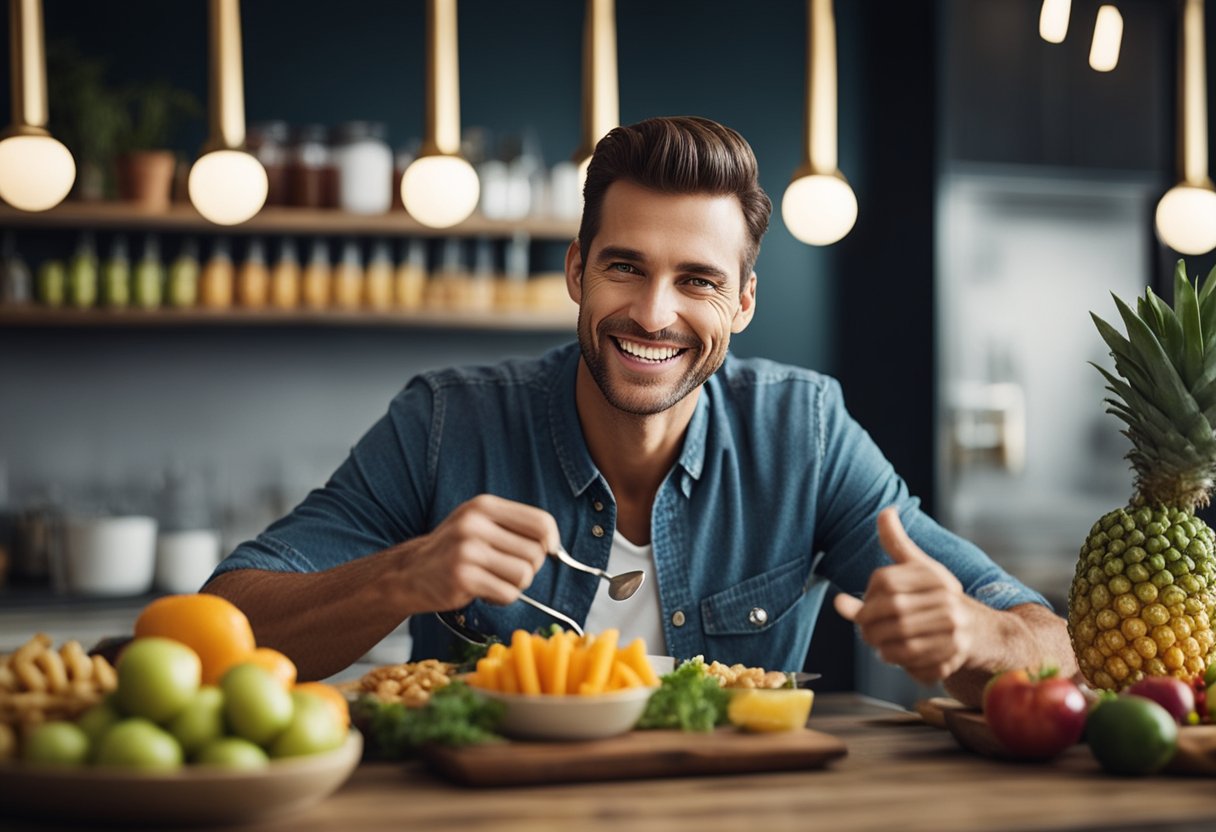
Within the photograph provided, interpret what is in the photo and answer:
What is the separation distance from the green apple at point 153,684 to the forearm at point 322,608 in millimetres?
488

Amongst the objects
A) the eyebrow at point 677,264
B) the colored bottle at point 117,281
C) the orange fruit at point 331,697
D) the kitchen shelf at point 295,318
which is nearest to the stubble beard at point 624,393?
the eyebrow at point 677,264

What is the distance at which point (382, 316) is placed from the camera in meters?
4.24

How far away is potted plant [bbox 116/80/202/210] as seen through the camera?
401 cm

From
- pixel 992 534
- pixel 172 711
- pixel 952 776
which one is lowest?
pixel 992 534

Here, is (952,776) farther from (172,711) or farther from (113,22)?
(113,22)

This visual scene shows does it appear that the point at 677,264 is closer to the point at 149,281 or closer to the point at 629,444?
the point at 629,444

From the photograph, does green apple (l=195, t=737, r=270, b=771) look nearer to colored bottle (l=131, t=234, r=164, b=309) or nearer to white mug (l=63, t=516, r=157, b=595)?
white mug (l=63, t=516, r=157, b=595)

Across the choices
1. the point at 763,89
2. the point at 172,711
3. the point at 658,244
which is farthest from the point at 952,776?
the point at 763,89

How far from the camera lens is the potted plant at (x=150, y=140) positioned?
4012mm

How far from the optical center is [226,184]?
207 cm

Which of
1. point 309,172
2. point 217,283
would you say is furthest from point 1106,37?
point 217,283

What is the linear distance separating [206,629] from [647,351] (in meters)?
0.93

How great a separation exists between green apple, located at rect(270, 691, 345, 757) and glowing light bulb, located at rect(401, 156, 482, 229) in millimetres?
1053

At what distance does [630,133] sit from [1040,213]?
2.85 metres
